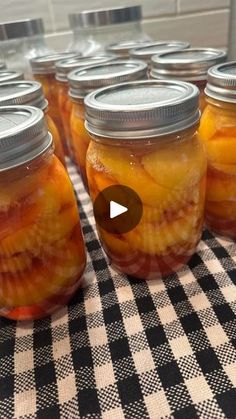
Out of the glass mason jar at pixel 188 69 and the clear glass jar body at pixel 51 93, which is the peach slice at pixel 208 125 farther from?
the clear glass jar body at pixel 51 93

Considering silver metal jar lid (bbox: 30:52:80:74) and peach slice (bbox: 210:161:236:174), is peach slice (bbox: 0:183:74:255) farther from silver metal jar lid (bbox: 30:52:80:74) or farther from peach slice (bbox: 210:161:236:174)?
silver metal jar lid (bbox: 30:52:80:74)

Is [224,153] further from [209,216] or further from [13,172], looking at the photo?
[13,172]

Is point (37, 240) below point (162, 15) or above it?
below

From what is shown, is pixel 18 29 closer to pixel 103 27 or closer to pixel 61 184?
pixel 103 27

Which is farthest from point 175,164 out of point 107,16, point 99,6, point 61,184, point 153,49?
point 99,6

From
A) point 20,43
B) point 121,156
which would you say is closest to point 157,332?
point 121,156
